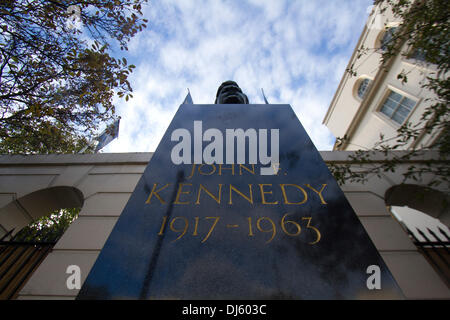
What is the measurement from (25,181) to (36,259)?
8.38ft

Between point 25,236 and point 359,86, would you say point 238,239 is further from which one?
point 359,86

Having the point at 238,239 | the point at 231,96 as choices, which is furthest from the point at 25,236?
the point at 231,96

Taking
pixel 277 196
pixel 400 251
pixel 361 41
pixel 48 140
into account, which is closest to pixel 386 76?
pixel 361 41

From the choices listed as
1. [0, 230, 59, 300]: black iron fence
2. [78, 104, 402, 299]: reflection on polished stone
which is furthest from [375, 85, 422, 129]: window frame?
[0, 230, 59, 300]: black iron fence

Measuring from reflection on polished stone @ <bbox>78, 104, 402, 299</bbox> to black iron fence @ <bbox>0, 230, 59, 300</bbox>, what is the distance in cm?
329

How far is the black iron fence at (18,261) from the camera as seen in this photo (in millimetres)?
4234

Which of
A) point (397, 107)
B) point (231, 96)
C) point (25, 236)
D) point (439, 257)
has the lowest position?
point (25, 236)

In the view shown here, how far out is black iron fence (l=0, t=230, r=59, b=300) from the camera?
4234 mm

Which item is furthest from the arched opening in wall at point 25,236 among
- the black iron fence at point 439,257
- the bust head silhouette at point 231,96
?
the black iron fence at point 439,257

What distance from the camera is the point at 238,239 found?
2.78 meters

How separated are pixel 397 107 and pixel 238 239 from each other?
1832cm

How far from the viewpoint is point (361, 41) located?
19672 millimetres

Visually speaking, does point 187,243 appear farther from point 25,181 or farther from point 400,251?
point 25,181
